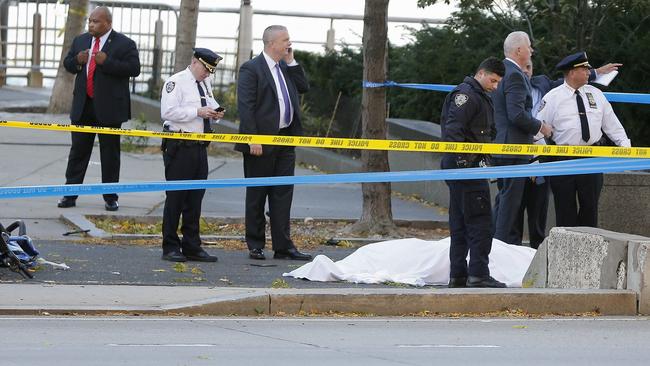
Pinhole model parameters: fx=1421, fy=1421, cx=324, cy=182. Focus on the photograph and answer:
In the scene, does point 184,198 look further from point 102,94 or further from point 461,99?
point 102,94

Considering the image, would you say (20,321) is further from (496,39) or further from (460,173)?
(496,39)

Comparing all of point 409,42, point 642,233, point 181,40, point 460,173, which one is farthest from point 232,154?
point 460,173

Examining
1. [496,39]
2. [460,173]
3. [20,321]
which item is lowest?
[20,321]

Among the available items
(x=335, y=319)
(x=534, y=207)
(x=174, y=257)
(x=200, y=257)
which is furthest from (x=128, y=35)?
(x=335, y=319)

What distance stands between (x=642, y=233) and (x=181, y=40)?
8015 millimetres

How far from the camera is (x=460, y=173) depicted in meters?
10.5

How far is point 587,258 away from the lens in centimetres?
1045

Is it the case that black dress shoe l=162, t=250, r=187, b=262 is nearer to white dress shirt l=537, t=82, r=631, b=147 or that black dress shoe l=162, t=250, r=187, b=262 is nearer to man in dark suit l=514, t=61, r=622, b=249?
man in dark suit l=514, t=61, r=622, b=249

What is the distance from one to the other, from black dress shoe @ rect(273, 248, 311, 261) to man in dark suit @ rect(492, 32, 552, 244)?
1757 millimetres

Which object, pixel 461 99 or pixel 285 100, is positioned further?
pixel 285 100

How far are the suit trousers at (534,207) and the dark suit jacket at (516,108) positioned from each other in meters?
0.73

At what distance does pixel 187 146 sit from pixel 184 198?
0.50m

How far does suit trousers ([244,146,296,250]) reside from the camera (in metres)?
12.2

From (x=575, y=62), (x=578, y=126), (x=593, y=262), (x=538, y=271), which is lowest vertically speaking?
(x=538, y=271)
